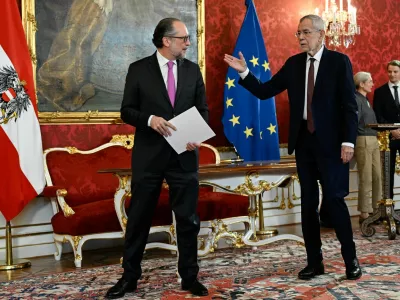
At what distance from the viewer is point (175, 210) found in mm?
3586

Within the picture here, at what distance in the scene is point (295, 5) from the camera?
7.40 m

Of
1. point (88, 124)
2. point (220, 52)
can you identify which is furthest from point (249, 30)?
point (88, 124)

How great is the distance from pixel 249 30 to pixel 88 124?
2.12m

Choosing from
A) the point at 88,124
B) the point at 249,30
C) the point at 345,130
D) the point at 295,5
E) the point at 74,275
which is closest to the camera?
the point at 345,130

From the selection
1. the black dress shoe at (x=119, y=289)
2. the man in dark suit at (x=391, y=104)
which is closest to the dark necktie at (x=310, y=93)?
the black dress shoe at (x=119, y=289)

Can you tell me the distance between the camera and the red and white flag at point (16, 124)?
4.85 m

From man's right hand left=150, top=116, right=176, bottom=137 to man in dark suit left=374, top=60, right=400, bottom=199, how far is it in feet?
14.3

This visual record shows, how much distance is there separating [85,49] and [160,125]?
279cm

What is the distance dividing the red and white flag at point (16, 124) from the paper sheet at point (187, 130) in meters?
1.94

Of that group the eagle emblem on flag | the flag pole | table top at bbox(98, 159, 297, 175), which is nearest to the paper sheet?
table top at bbox(98, 159, 297, 175)

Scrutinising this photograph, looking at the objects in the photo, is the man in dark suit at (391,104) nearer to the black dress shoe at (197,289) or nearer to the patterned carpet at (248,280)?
the patterned carpet at (248,280)

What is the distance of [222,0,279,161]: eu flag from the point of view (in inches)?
263

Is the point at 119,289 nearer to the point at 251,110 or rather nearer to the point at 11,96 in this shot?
the point at 11,96

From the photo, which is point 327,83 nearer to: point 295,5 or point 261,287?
point 261,287
